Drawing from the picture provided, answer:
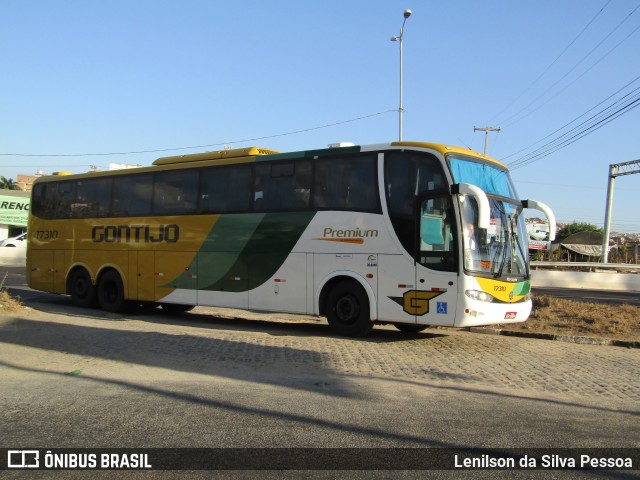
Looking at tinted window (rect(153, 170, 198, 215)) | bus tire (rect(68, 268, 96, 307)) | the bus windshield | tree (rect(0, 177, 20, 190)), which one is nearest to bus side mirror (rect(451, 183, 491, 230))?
the bus windshield

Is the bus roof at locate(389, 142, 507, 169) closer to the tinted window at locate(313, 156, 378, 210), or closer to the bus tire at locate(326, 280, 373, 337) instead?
the tinted window at locate(313, 156, 378, 210)

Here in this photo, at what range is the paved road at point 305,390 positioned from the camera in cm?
512

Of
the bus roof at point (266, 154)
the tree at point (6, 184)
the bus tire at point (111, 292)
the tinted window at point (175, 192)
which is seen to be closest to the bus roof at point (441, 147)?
the bus roof at point (266, 154)

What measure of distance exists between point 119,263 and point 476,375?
1046cm

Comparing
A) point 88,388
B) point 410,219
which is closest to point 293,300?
point 410,219

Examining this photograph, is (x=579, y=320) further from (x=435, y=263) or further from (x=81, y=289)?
(x=81, y=289)

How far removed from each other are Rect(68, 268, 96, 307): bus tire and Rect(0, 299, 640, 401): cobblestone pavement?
105 inches

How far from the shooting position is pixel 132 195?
1480cm

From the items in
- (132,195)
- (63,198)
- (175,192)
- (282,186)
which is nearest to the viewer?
(282,186)

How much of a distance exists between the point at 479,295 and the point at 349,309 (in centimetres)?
263

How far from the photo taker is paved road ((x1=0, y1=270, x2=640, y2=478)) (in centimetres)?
512

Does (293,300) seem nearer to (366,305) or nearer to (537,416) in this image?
(366,305)

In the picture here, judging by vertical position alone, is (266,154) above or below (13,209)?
above

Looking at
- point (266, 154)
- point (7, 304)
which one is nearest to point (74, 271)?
point (7, 304)
